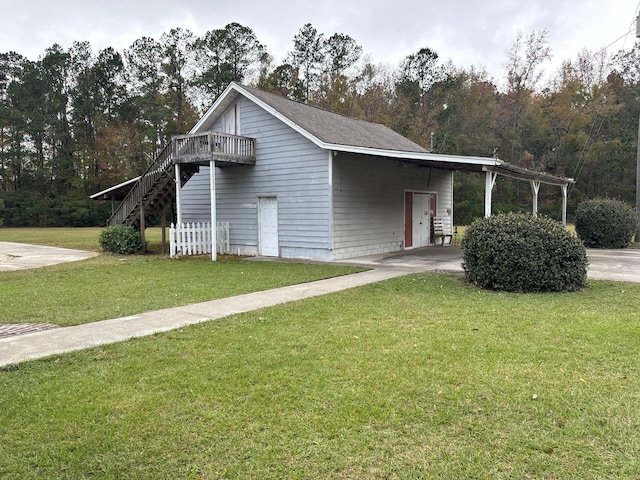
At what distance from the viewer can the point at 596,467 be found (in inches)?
97.3

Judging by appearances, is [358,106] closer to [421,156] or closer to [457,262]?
[421,156]

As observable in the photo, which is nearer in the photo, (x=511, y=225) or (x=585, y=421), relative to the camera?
(x=585, y=421)

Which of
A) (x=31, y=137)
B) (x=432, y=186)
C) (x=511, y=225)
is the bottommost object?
(x=511, y=225)

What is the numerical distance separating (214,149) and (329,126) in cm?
404

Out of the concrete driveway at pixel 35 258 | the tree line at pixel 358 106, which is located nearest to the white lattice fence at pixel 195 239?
the concrete driveway at pixel 35 258

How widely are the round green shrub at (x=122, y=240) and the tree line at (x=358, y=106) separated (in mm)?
24822

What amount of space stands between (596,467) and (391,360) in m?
1.91

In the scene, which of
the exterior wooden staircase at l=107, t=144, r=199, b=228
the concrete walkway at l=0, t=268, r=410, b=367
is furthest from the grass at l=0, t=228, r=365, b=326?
the exterior wooden staircase at l=107, t=144, r=199, b=228

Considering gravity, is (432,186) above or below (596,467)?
above

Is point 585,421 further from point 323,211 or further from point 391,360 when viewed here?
point 323,211

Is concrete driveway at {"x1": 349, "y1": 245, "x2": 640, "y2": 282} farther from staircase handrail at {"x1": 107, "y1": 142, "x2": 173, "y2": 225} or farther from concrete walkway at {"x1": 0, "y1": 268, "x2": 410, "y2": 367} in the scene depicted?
staircase handrail at {"x1": 107, "y1": 142, "x2": 173, "y2": 225}

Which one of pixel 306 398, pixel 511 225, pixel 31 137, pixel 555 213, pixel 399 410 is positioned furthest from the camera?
pixel 31 137

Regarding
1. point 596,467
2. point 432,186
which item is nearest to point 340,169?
point 432,186

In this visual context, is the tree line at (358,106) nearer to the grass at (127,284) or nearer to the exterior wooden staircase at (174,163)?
the exterior wooden staircase at (174,163)
